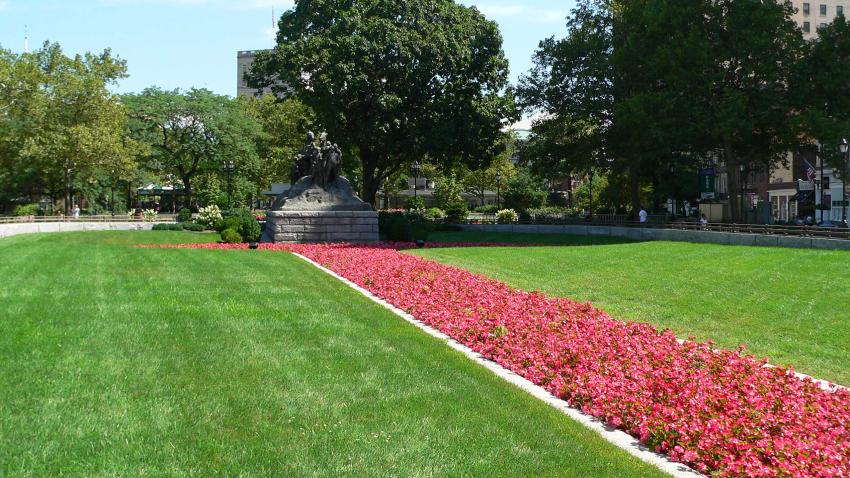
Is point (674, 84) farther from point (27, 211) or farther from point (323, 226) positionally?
point (27, 211)

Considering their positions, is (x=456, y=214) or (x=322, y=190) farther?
(x=456, y=214)

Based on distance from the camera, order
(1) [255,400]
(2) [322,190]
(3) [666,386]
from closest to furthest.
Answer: (1) [255,400] < (3) [666,386] < (2) [322,190]

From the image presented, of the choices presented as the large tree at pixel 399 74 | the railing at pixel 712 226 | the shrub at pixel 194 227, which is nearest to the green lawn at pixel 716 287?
the railing at pixel 712 226

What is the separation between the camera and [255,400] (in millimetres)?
7754

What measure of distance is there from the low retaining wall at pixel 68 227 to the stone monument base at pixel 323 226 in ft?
66.2

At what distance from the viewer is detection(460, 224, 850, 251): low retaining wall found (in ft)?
96.2

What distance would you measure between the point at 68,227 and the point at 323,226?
27.4 meters

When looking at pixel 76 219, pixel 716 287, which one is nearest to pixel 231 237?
pixel 716 287

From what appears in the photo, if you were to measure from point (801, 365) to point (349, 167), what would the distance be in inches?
1908

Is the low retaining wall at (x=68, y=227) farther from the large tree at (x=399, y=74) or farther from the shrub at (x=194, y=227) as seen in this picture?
the large tree at (x=399, y=74)

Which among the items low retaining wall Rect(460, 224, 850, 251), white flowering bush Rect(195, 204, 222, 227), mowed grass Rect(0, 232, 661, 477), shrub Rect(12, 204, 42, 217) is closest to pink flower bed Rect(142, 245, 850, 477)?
mowed grass Rect(0, 232, 661, 477)

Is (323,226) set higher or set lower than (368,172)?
lower

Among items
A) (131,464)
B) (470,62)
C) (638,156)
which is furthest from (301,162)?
(131,464)

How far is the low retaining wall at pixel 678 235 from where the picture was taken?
2931 cm
